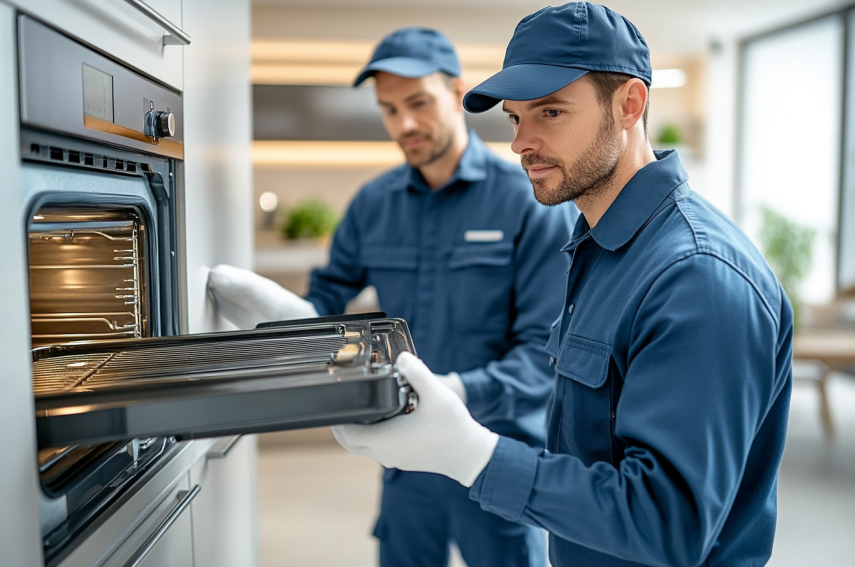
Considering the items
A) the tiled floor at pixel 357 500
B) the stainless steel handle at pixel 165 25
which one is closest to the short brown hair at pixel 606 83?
the stainless steel handle at pixel 165 25

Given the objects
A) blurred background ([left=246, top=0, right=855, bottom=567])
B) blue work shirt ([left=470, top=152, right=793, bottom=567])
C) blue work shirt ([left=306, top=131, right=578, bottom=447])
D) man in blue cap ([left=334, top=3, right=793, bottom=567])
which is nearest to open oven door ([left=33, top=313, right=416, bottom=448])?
man in blue cap ([left=334, top=3, right=793, bottom=567])

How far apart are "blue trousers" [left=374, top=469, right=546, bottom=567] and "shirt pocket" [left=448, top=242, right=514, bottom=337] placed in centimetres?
41

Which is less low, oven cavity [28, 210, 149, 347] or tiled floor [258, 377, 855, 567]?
oven cavity [28, 210, 149, 347]

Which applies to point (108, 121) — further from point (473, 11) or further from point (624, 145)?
point (473, 11)

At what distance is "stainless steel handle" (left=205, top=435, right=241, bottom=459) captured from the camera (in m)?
1.41

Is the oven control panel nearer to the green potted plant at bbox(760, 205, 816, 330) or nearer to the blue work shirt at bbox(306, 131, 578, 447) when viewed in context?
the blue work shirt at bbox(306, 131, 578, 447)

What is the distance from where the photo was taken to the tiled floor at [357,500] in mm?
2930

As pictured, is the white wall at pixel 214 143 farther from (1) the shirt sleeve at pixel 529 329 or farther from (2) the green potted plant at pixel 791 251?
(2) the green potted plant at pixel 791 251

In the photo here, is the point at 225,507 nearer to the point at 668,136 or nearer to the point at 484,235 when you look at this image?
the point at 484,235

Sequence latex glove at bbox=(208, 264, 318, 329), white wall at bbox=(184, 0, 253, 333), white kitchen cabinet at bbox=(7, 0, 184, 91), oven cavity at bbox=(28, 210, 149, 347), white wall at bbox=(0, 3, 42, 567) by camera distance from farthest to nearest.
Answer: latex glove at bbox=(208, 264, 318, 329) < white wall at bbox=(184, 0, 253, 333) < oven cavity at bbox=(28, 210, 149, 347) < white kitchen cabinet at bbox=(7, 0, 184, 91) < white wall at bbox=(0, 3, 42, 567)

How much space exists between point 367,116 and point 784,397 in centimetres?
441

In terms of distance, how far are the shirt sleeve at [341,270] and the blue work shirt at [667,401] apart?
3.55 feet

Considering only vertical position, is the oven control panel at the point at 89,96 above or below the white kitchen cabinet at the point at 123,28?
below

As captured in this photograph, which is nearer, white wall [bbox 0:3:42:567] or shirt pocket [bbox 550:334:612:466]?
white wall [bbox 0:3:42:567]
